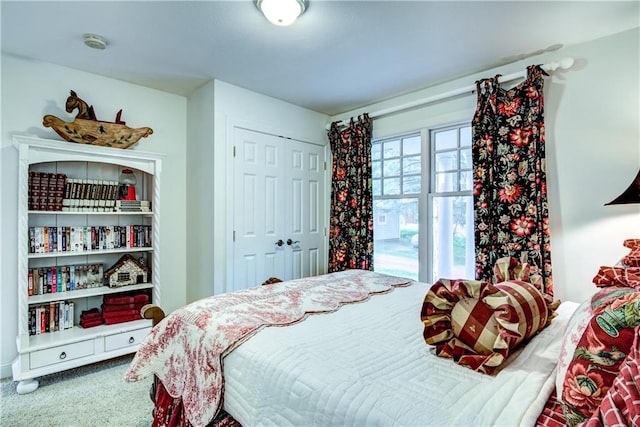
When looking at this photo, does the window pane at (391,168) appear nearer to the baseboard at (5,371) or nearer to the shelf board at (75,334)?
the shelf board at (75,334)

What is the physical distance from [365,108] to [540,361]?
309cm

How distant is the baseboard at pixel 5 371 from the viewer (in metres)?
2.46

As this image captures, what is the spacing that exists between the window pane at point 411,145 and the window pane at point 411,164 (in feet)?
0.20

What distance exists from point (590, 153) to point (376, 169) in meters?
1.87

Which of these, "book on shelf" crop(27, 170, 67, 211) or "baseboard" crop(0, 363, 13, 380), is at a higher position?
"book on shelf" crop(27, 170, 67, 211)

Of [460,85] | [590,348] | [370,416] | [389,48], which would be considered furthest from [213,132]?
[590,348]

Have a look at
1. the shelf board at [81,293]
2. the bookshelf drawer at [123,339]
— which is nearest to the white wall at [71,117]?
the shelf board at [81,293]

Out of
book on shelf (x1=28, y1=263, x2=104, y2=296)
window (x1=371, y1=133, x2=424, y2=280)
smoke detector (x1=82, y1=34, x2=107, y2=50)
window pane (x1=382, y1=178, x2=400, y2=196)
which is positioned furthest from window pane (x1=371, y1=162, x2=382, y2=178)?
book on shelf (x1=28, y1=263, x2=104, y2=296)

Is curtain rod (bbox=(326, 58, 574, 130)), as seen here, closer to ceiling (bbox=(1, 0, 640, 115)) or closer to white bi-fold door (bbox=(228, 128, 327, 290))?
ceiling (bbox=(1, 0, 640, 115))

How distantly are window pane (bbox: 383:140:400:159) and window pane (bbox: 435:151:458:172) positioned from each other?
47cm

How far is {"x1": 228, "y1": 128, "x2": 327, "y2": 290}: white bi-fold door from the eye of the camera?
318 cm

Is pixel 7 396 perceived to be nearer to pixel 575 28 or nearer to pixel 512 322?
pixel 512 322

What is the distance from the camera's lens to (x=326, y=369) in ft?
3.48

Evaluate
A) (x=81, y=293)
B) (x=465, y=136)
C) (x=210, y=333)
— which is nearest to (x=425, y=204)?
(x=465, y=136)
